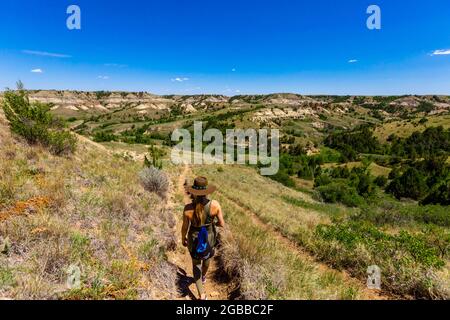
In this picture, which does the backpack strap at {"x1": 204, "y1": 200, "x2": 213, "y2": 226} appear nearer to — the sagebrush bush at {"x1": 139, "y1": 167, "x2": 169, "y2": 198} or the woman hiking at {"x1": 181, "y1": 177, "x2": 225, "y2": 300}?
the woman hiking at {"x1": 181, "y1": 177, "x2": 225, "y2": 300}

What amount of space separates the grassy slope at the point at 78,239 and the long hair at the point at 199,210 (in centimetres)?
140

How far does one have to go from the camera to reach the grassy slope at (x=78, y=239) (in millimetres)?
A: 4670

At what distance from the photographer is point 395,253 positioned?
7.05 meters

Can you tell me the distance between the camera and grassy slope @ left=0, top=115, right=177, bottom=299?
15.3 ft

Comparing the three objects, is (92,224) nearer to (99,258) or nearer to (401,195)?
(99,258)

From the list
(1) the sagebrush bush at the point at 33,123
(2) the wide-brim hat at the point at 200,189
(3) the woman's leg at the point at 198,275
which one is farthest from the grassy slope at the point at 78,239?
(1) the sagebrush bush at the point at 33,123

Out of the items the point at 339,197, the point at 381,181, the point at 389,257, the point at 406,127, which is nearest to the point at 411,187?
the point at 381,181

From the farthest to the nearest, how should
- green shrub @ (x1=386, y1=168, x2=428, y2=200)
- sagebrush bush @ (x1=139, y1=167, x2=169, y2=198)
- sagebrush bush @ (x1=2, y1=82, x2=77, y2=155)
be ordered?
green shrub @ (x1=386, y1=168, x2=428, y2=200) < sagebrush bush @ (x1=2, y1=82, x2=77, y2=155) < sagebrush bush @ (x1=139, y1=167, x2=169, y2=198)

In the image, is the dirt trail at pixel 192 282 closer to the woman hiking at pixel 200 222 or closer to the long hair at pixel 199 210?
the woman hiking at pixel 200 222

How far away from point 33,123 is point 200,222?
13.6 metres

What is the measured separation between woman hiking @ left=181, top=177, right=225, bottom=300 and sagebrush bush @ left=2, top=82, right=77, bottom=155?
12.2m

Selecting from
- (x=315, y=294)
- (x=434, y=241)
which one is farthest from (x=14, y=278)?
(x=434, y=241)

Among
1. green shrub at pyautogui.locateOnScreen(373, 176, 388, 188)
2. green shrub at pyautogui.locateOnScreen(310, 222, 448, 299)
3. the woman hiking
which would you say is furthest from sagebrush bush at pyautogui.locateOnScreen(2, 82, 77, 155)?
green shrub at pyautogui.locateOnScreen(373, 176, 388, 188)

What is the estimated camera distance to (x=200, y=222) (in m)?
5.28
